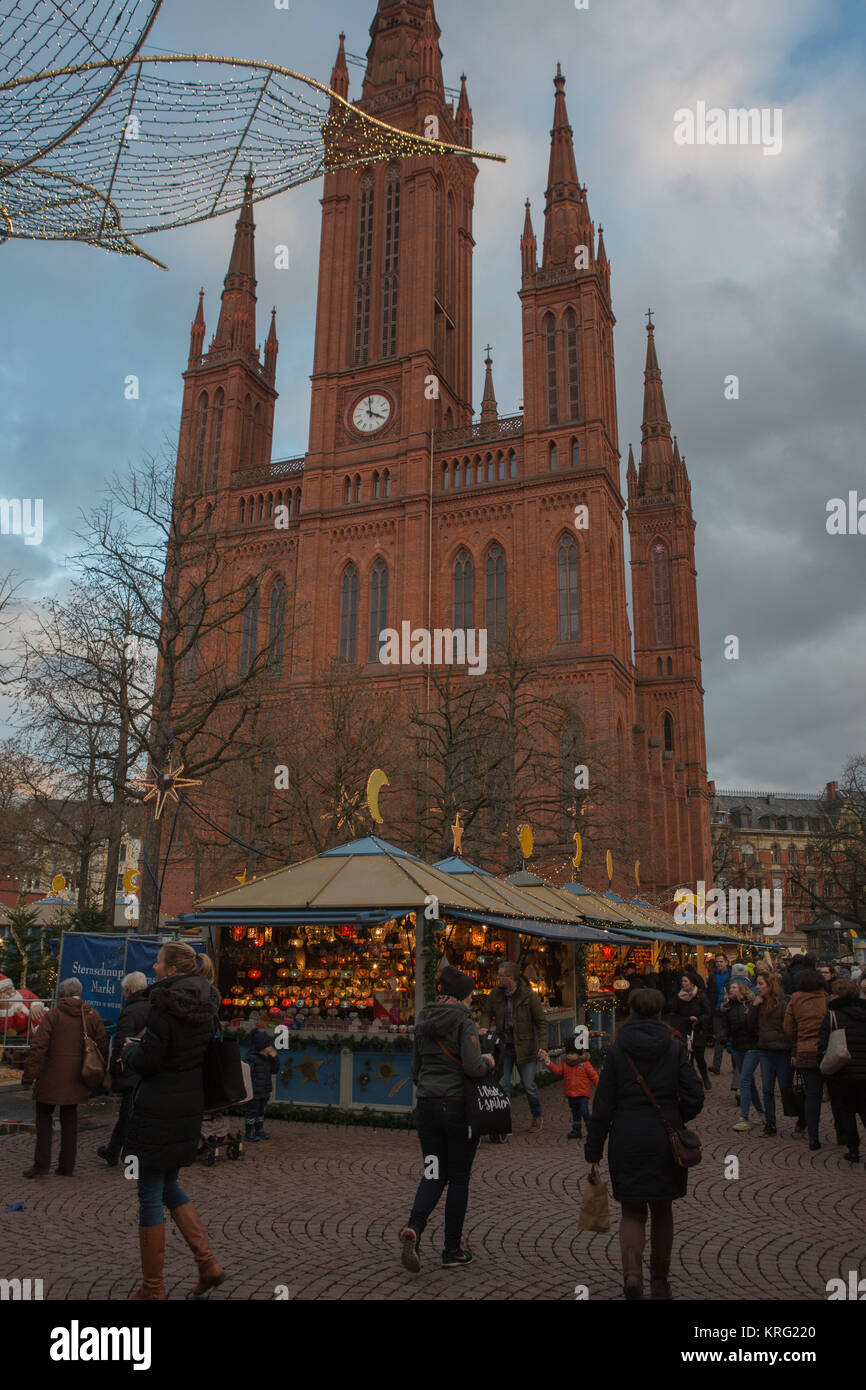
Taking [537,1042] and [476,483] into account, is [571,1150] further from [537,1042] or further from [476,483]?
[476,483]

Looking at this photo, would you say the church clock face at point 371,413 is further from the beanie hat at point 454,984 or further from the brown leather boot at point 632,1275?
the brown leather boot at point 632,1275

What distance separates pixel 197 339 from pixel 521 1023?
50.1 m

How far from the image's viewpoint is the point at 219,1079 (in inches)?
202

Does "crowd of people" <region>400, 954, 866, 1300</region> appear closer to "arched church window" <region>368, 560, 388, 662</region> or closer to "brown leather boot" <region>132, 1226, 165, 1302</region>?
"brown leather boot" <region>132, 1226, 165, 1302</region>

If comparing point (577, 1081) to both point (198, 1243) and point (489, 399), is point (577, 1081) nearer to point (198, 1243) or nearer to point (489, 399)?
point (198, 1243)

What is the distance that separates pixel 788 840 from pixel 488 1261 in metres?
89.4

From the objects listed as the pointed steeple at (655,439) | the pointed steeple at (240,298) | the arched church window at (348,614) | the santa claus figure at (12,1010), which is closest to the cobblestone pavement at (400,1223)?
the santa claus figure at (12,1010)

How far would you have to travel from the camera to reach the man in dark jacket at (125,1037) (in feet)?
23.7

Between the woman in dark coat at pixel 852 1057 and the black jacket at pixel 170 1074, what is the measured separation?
6370mm

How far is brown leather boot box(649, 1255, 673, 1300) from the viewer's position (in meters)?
4.80

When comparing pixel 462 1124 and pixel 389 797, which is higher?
pixel 389 797

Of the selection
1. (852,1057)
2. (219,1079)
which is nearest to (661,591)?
(852,1057)
